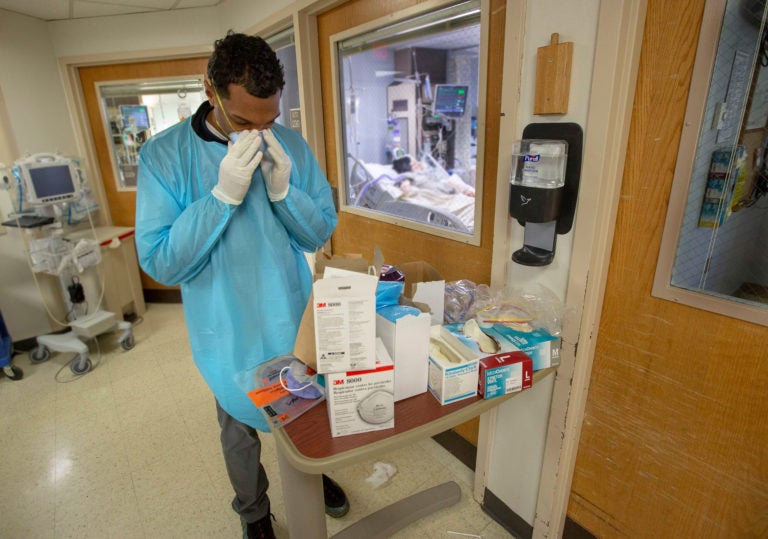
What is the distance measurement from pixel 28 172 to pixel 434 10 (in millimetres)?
2456

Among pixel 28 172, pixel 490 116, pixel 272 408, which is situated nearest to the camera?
pixel 272 408

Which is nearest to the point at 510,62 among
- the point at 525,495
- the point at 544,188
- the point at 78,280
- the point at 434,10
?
the point at 544,188

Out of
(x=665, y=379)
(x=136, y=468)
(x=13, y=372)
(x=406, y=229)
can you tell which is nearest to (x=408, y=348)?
(x=665, y=379)

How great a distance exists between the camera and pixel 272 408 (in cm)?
94

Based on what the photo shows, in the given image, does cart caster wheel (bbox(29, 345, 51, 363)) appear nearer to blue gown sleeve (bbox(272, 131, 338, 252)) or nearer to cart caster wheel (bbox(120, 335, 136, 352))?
cart caster wheel (bbox(120, 335, 136, 352))

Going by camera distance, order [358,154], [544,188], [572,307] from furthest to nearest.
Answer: [358,154], [572,307], [544,188]

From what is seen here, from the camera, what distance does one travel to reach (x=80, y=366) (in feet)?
8.77

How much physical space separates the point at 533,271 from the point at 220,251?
0.92 metres

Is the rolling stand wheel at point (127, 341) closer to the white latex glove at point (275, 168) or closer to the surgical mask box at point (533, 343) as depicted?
the white latex glove at point (275, 168)

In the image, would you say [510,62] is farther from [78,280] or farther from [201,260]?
[78,280]

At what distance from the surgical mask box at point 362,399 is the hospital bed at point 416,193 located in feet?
3.04

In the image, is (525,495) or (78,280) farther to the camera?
(78,280)

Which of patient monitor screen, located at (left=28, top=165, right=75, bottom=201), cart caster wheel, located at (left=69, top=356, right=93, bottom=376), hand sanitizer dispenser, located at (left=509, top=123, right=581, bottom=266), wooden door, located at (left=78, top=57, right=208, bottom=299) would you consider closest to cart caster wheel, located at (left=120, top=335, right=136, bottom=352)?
cart caster wheel, located at (left=69, top=356, right=93, bottom=376)

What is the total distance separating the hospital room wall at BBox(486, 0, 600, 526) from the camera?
1035 mm
